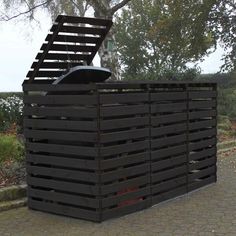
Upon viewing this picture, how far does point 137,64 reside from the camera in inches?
1423

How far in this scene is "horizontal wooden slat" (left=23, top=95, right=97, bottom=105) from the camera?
235 inches

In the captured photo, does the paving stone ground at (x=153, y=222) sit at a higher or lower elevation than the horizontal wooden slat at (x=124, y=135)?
lower

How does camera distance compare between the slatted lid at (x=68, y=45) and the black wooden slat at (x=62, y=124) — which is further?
the slatted lid at (x=68, y=45)

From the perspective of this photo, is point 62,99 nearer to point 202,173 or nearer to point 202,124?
point 202,124

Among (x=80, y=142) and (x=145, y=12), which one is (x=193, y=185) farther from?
(x=145, y=12)

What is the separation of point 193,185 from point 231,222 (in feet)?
5.25

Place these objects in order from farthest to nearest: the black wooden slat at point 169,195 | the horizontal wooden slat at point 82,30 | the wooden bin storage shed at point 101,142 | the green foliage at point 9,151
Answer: the green foliage at point 9,151 → the black wooden slat at point 169,195 → the horizontal wooden slat at point 82,30 → the wooden bin storage shed at point 101,142

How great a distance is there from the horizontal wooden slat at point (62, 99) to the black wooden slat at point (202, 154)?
7.32 ft

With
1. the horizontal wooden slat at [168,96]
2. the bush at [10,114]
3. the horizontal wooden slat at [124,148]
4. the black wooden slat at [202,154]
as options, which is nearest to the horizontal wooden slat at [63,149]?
the horizontal wooden slat at [124,148]

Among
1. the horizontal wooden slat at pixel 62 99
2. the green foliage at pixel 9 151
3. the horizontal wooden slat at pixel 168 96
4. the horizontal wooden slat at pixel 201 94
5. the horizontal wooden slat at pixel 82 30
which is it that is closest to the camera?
the horizontal wooden slat at pixel 62 99

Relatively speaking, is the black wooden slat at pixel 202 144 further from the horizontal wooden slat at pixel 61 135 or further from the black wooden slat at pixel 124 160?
the horizontal wooden slat at pixel 61 135

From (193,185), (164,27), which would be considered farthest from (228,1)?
(193,185)

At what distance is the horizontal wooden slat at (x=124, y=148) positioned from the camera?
6059 millimetres

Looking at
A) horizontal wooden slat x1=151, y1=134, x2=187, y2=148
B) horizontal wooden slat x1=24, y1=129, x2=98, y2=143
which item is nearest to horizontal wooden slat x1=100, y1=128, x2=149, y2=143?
horizontal wooden slat x1=24, y1=129, x2=98, y2=143
